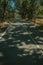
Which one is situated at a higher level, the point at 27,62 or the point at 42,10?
the point at 27,62

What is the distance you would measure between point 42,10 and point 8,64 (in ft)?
143

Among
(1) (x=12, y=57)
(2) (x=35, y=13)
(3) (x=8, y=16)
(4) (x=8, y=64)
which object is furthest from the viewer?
(2) (x=35, y=13)

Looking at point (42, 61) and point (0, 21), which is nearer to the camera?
point (42, 61)

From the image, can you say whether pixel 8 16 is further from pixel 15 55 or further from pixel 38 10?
pixel 15 55

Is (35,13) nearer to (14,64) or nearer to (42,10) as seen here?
(42,10)

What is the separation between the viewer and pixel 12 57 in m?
10.3

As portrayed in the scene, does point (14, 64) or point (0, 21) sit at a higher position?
point (14, 64)

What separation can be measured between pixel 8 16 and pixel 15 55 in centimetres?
2854

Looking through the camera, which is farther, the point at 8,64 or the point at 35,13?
the point at 35,13

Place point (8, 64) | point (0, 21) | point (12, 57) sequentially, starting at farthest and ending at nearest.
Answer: point (0, 21) → point (12, 57) → point (8, 64)

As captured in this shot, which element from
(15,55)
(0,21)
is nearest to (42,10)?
(0,21)

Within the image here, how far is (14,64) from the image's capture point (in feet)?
28.7

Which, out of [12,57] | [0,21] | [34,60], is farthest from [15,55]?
[0,21]

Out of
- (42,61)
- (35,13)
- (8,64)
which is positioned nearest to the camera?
(8,64)
